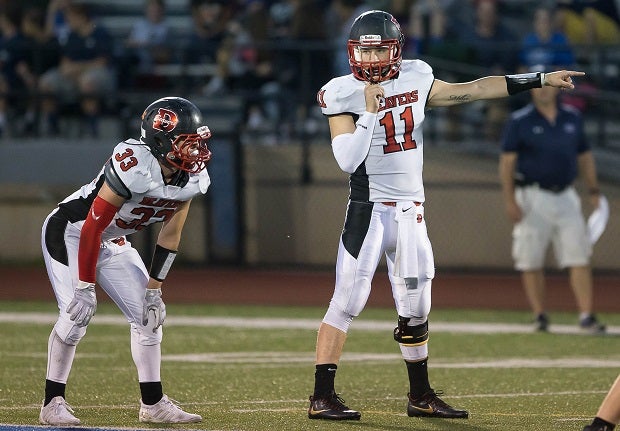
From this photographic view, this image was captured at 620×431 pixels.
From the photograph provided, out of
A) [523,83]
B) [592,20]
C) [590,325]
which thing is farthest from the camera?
[592,20]

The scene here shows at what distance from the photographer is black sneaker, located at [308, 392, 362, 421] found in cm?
622

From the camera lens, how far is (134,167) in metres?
6.01

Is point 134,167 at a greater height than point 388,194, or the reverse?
point 134,167

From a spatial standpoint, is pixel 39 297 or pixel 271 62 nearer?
pixel 39 297

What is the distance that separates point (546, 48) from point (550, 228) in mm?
4293

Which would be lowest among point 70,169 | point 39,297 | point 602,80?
point 39,297

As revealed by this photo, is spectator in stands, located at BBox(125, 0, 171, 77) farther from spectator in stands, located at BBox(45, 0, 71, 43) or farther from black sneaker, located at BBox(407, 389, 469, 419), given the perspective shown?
black sneaker, located at BBox(407, 389, 469, 419)

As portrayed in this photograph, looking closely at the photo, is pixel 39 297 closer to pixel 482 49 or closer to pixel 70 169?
pixel 70 169

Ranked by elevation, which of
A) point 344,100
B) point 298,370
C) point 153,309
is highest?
point 344,100

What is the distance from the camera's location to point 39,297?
42.6 ft

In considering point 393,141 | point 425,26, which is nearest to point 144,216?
point 393,141

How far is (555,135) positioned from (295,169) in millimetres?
5112

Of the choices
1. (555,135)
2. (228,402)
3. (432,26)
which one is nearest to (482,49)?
(432,26)

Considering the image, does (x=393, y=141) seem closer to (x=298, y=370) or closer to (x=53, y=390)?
(x=53, y=390)
